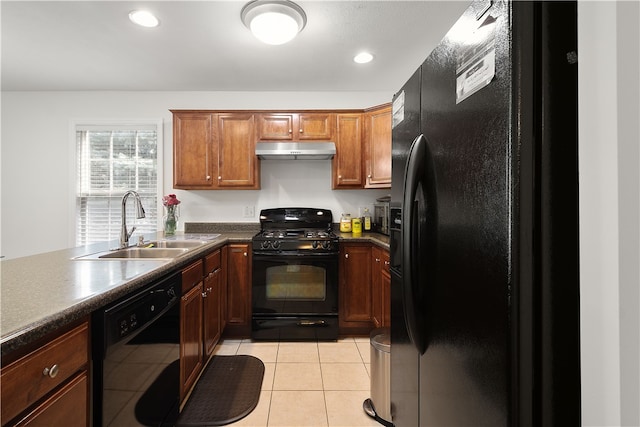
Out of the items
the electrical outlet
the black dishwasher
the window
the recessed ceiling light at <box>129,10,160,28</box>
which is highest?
the recessed ceiling light at <box>129,10,160,28</box>

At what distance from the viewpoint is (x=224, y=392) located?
6.36ft

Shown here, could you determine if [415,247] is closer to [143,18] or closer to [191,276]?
[191,276]

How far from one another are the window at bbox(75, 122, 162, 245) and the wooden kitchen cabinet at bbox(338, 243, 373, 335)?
2.28m

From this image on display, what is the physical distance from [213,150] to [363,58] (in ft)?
Result: 5.58

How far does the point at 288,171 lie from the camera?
3416 mm

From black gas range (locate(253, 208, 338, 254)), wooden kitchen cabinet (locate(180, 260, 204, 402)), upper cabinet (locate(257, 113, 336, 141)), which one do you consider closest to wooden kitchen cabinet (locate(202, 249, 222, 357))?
wooden kitchen cabinet (locate(180, 260, 204, 402))

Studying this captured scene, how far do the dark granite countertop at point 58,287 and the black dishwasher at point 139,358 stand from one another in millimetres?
63

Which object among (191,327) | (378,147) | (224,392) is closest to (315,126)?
(378,147)

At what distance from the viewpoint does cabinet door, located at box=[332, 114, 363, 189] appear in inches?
122

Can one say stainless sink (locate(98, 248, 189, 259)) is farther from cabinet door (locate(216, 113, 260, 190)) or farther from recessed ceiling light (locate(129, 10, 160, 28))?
recessed ceiling light (locate(129, 10, 160, 28))

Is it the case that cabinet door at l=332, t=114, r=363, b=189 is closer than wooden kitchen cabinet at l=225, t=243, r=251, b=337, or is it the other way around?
wooden kitchen cabinet at l=225, t=243, r=251, b=337

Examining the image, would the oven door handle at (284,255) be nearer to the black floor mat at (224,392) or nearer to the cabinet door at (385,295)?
the cabinet door at (385,295)

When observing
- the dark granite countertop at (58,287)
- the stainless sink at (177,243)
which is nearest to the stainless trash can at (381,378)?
the dark granite countertop at (58,287)

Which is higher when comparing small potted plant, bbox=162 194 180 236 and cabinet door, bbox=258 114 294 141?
cabinet door, bbox=258 114 294 141
